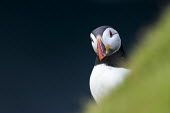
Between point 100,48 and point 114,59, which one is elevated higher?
point 100,48

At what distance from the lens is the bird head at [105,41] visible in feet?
17.7

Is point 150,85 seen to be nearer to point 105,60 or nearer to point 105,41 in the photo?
point 105,60

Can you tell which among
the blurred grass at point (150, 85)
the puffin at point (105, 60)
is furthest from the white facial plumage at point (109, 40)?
the blurred grass at point (150, 85)

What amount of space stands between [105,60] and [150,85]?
4972 millimetres

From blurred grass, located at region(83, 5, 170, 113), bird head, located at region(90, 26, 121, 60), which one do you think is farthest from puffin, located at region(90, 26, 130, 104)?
blurred grass, located at region(83, 5, 170, 113)

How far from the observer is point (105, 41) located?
5559 millimetres

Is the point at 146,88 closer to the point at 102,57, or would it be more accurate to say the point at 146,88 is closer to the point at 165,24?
the point at 165,24

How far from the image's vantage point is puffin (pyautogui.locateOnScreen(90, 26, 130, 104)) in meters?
4.92

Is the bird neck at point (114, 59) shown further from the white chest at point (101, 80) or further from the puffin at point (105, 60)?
the white chest at point (101, 80)

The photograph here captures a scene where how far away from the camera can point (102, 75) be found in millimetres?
4996

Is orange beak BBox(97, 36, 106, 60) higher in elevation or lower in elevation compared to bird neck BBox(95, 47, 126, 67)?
higher

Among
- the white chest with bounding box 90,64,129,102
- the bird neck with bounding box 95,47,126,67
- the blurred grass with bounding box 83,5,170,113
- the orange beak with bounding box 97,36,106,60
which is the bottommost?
the blurred grass with bounding box 83,5,170,113

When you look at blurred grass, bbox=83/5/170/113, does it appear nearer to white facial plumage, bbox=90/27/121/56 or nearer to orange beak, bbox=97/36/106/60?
orange beak, bbox=97/36/106/60

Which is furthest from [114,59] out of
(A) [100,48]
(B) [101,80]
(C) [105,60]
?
(B) [101,80]
